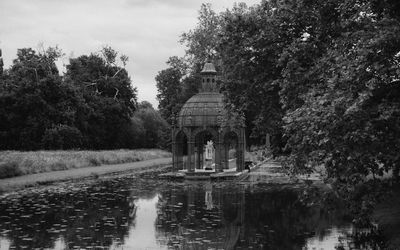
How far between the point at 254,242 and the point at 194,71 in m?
53.4

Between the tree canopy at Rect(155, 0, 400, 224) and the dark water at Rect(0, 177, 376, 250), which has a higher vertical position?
the tree canopy at Rect(155, 0, 400, 224)

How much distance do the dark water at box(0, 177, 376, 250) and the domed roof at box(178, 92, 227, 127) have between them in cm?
1105

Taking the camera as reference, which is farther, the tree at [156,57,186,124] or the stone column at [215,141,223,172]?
the tree at [156,57,186,124]

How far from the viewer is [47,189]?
102 feet

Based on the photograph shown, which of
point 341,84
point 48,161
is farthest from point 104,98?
point 341,84

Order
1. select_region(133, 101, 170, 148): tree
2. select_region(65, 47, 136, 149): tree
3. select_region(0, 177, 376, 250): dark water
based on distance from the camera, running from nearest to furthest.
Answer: select_region(0, 177, 376, 250): dark water, select_region(65, 47, 136, 149): tree, select_region(133, 101, 170, 148): tree

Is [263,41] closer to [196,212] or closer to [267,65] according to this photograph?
[267,65]

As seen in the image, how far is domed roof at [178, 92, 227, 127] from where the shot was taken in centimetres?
4284

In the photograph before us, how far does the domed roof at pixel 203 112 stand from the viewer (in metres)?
42.8

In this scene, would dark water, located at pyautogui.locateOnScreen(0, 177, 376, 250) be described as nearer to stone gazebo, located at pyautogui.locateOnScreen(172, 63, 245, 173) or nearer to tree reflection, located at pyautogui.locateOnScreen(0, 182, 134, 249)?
tree reflection, located at pyautogui.locateOnScreen(0, 182, 134, 249)

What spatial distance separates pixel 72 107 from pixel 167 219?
50069 mm

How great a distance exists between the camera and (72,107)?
68.6 m

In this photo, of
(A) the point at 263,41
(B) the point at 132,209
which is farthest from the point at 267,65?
(B) the point at 132,209

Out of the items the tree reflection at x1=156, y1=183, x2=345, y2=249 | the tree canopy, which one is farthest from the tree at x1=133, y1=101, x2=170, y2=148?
the tree canopy
